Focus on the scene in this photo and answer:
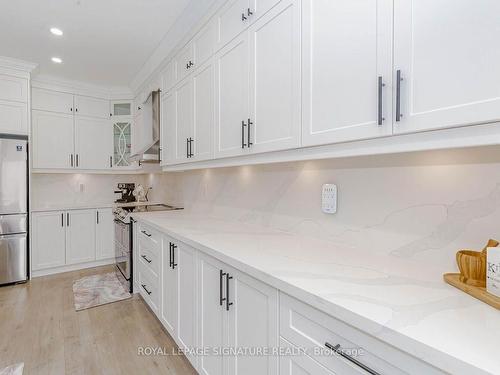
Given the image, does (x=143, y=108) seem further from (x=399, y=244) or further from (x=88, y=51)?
(x=399, y=244)

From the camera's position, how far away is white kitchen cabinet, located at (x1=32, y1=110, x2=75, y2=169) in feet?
12.1

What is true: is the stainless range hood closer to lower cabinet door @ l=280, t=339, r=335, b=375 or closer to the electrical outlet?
the electrical outlet

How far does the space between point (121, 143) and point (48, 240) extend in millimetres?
1659

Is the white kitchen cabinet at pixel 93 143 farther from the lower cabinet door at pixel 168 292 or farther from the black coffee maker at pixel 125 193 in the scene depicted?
the lower cabinet door at pixel 168 292

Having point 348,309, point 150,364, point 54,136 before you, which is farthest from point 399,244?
point 54,136

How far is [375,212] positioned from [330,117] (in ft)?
1.60

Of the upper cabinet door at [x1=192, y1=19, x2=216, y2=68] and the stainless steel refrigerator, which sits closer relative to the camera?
the upper cabinet door at [x1=192, y1=19, x2=216, y2=68]

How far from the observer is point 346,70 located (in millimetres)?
1044

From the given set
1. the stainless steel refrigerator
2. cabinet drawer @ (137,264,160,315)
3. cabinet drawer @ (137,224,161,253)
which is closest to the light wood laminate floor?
cabinet drawer @ (137,264,160,315)

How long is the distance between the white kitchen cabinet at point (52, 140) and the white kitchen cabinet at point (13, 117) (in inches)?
12.2

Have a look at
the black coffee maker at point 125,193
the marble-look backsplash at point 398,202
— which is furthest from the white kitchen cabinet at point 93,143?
the marble-look backsplash at point 398,202

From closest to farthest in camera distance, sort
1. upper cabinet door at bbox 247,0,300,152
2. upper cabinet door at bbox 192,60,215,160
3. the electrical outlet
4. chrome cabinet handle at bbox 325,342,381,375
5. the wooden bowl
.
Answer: chrome cabinet handle at bbox 325,342,381,375, the wooden bowl, upper cabinet door at bbox 247,0,300,152, the electrical outlet, upper cabinet door at bbox 192,60,215,160

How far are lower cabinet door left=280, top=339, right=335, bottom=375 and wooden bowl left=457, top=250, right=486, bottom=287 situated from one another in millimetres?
504

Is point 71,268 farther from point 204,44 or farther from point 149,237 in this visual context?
point 204,44
